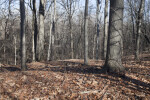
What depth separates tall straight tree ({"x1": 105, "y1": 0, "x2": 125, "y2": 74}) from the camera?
18.6 ft

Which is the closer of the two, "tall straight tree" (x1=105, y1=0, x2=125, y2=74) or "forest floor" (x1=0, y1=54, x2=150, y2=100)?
"forest floor" (x1=0, y1=54, x2=150, y2=100)

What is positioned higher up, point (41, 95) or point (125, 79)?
point (125, 79)

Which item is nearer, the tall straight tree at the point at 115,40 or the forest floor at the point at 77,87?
the forest floor at the point at 77,87

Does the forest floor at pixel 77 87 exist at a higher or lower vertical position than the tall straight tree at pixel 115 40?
lower

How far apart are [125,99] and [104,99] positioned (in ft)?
1.96

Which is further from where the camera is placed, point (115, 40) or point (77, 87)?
point (115, 40)

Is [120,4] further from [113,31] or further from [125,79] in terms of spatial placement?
[125,79]

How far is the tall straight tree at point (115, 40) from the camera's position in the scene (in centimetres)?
567

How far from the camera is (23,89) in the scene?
4539mm

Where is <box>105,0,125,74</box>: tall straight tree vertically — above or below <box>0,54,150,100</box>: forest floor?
above

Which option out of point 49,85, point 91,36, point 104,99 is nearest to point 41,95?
point 49,85

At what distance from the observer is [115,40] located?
18.6ft

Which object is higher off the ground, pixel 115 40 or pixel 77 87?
pixel 115 40

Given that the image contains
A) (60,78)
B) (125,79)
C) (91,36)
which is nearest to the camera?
(125,79)
